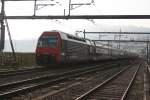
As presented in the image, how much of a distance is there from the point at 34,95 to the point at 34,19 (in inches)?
881

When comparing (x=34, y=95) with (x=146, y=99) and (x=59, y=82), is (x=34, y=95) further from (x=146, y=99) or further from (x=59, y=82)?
(x=59, y=82)

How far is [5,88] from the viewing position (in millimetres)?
13703

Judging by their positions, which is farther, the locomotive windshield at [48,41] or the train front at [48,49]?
the locomotive windshield at [48,41]

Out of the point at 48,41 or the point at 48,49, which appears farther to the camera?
the point at 48,41

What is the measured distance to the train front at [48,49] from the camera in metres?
27.8

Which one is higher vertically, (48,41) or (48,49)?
(48,41)

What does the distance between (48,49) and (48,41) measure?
87cm

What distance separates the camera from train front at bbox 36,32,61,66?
27.8m

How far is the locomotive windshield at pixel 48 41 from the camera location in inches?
1117

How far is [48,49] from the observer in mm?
28312

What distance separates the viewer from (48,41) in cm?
2884

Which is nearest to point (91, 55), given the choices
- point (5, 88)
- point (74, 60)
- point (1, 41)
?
point (74, 60)

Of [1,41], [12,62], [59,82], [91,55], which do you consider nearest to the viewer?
[59,82]

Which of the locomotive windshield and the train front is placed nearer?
the train front
